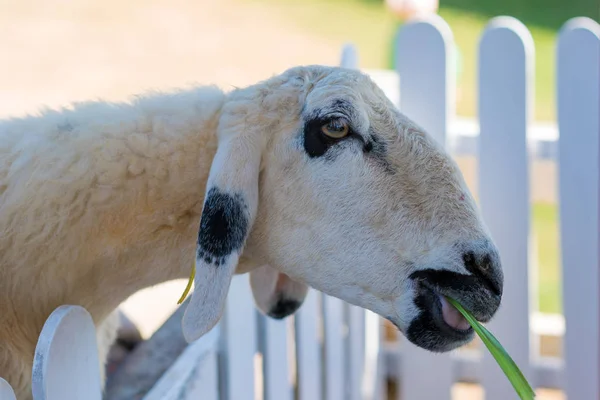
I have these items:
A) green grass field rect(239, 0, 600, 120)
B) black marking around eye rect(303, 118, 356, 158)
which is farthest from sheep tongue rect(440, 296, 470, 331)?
green grass field rect(239, 0, 600, 120)

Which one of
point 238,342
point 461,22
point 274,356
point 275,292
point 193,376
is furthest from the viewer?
point 461,22

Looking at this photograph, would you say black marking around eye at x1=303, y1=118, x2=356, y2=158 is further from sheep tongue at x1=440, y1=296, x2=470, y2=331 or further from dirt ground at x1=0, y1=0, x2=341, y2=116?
dirt ground at x1=0, y1=0, x2=341, y2=116

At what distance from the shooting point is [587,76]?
2.95 meters

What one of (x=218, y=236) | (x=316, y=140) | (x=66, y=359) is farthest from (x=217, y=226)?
(x=66, y=359)

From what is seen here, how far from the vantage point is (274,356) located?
2.38m

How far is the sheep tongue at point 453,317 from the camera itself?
5.17ft

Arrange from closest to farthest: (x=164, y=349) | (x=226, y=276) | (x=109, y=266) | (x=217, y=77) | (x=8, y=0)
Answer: (x=226, y=276)
(x=109, y=266)
(x=164, y=349)
(x=217, y=77)
(x=8, y=0)

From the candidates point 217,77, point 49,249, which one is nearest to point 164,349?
point 49,249

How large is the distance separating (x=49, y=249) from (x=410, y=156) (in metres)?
0.79

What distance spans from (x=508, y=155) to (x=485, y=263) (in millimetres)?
1586

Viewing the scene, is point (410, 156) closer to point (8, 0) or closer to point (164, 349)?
point (164, 349)

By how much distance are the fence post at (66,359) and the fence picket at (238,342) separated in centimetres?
69

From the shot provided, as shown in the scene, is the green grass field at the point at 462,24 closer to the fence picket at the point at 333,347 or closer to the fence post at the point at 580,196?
the fence post at the point at 580,196

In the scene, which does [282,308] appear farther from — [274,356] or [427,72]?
[427,72]
